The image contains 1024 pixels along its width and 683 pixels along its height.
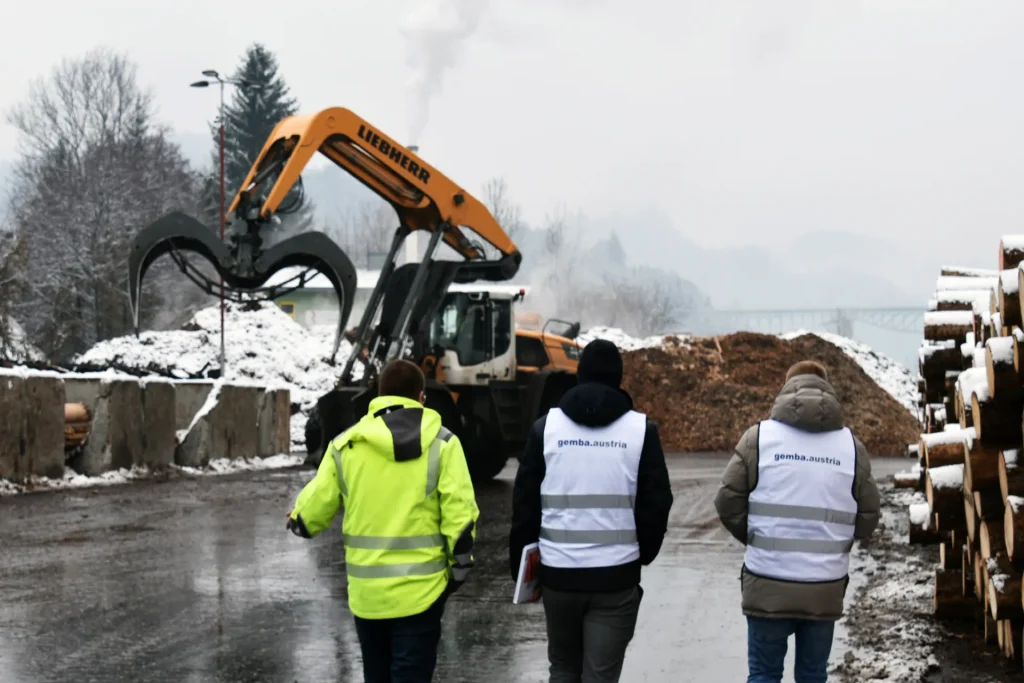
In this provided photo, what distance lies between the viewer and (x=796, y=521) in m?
6.14

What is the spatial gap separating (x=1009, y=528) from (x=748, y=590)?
1.51m

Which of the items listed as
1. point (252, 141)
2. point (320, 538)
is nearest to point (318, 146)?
point (320, 538)

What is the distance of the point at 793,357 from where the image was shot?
42.2 meters

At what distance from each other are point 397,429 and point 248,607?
5330mm

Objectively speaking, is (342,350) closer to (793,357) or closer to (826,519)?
(793,357)

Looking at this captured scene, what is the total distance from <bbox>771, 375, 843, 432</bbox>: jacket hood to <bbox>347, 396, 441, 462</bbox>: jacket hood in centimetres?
161

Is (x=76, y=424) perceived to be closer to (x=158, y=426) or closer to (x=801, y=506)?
(x=158, y=426)

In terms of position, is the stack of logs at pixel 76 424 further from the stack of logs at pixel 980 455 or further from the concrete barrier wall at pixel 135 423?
the stack of logs at pixel 980 455

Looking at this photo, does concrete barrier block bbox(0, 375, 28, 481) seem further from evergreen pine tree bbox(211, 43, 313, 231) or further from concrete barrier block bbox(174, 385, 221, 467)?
evergreen pine tree bbox(211, 43, 313, 231)

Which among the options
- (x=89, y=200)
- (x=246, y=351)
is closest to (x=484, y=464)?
(x=246, y=351)

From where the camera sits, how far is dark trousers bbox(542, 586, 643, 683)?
5.62 meters

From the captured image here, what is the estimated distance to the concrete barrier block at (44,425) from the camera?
2077cm

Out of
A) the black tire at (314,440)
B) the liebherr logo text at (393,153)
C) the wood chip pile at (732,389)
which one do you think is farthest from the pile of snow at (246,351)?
the liebherr logo text at (393,153)

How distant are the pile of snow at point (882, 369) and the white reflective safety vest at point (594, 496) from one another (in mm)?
37590
